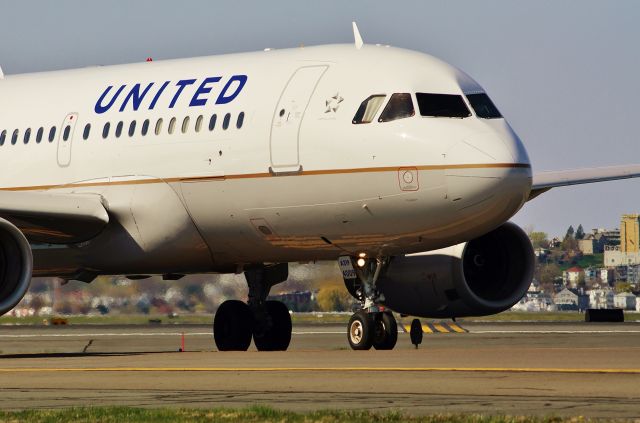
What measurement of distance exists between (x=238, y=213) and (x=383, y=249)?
248 cm

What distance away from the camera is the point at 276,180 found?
2452cm

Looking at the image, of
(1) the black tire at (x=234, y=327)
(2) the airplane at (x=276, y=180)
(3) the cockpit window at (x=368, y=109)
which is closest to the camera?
(2) the airplane at (x=276, y=180)

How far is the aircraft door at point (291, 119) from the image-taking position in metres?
24.3

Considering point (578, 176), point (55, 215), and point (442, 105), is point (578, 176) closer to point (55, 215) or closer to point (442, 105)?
point (442, 105)

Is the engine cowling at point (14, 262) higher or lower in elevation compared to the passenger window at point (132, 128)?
lower

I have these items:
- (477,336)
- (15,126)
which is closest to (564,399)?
(15,126)

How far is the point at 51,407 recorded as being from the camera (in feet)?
48.9

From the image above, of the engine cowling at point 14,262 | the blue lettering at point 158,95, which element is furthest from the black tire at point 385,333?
the blue lettering at point 158,95

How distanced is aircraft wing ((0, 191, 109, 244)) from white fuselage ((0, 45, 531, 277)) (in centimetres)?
27

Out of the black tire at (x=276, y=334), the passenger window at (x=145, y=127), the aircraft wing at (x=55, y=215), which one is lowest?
the black tire at (x=276, y=334)

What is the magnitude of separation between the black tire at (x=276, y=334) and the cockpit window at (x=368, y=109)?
257 inches

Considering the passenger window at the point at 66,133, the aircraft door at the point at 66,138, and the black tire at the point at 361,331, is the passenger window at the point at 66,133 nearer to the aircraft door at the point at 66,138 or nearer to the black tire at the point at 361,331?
the aircraft door at the point at 66,138

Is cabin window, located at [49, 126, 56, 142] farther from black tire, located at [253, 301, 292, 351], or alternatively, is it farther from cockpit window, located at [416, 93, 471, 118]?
cockpit window, located at [416, 93, 471, 118]

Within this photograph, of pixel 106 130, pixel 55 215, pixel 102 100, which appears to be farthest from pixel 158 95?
pixel 55 215
